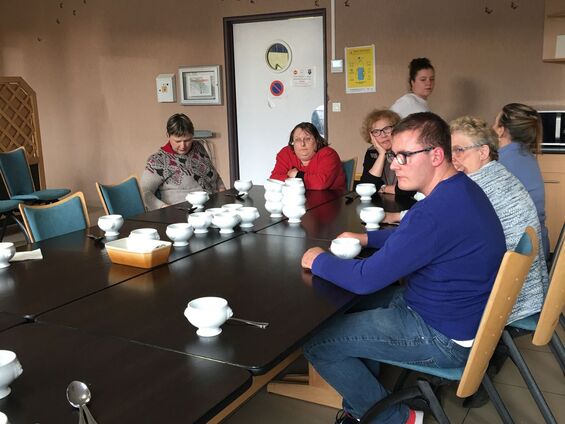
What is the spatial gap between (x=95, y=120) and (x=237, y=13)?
2216 millimetres

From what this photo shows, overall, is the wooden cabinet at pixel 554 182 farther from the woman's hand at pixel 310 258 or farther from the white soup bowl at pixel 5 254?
the white soup bowl at pixel 5 254

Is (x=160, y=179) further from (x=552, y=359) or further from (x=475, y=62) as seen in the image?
(x=475, y=62)

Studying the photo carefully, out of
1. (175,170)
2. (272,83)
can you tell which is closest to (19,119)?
(272,83)

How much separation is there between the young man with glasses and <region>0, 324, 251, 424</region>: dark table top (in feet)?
2.00

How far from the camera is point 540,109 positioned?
4449 millimetres

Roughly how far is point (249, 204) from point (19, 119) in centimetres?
363

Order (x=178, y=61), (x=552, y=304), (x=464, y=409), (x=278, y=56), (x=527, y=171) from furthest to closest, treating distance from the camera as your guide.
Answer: (x=178, y=61) < (x=278, y=56) < (x=527, y=171) < (x=464, y=409) < (x=552, y=304)

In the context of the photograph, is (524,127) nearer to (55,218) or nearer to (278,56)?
(55,218)

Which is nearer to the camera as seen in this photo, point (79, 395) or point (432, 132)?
point (79, 395)

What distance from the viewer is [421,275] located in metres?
1.73

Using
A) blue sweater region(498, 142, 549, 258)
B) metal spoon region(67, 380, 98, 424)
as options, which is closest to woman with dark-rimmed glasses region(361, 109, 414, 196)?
blue sweater region(498, 142, 549, 258)

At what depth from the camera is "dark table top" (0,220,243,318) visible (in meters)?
1.67

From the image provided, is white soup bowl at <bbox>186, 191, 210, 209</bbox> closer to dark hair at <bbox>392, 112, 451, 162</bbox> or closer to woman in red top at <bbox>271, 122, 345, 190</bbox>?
woman in red top at <bbox>271, 122, 345, 190</bbox>

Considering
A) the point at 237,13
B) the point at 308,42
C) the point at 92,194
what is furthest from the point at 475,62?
the point at 92,194
